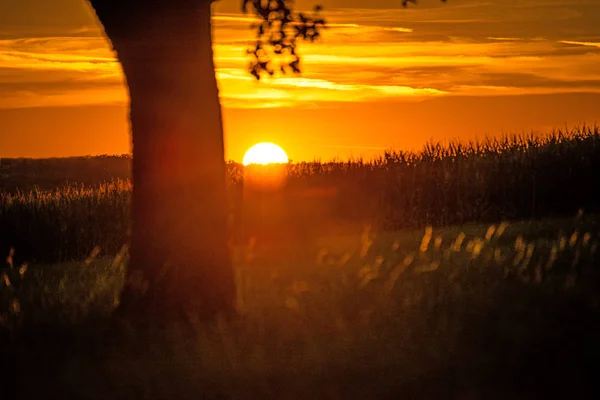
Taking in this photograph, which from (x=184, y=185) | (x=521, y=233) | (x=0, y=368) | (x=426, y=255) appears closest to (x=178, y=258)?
(x=184, y=185)

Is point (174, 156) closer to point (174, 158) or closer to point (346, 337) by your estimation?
point (174, 158)

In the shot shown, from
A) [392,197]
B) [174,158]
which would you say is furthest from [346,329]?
[392,197]

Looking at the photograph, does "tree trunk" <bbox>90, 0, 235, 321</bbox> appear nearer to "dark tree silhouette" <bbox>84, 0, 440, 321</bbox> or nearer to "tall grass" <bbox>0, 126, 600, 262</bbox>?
"dark tree silhouette" <bbox>84, 0, 440, 321</bbox>

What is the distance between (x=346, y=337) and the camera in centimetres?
1009

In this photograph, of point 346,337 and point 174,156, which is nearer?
point 346,337

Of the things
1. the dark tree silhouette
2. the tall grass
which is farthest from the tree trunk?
the tall grass

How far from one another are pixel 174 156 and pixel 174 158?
0.03 m

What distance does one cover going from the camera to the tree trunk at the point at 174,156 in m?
A: 11.2

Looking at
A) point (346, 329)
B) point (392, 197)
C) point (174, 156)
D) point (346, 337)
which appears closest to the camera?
point (346, 337)

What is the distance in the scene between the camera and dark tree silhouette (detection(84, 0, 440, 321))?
11.2 m

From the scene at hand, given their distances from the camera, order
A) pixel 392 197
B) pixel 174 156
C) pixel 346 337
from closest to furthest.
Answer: pixel 346 337, pixel 174 156, pixel 392 197

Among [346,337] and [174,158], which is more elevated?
[174,158]

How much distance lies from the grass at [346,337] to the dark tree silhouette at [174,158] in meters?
0.60

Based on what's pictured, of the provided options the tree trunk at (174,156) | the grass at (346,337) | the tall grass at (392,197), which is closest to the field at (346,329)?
the grass at (346,337)
